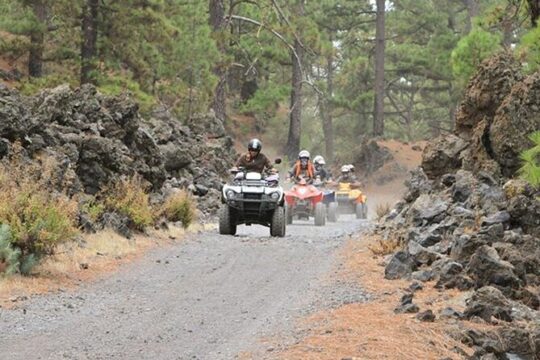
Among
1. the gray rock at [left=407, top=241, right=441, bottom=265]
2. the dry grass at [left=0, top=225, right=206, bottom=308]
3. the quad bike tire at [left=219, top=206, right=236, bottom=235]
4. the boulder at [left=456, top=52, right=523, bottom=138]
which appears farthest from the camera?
the quad bike tire at [left=219, top=206, right=236, bottom=235]

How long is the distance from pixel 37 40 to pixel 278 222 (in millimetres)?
11717

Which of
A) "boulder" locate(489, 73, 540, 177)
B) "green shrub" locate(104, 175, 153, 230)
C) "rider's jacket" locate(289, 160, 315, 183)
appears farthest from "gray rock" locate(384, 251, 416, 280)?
"rider's jacket" locate(289, 160, 315, 183)

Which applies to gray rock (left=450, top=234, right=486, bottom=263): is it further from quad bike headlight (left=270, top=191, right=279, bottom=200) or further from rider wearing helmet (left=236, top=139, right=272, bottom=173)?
rider wearing helmet (left=236, top=139, right=272, bottom=173)

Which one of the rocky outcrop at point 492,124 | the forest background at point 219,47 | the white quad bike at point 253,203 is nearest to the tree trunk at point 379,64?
the forest background at point 219,47

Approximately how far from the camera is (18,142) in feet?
41.4

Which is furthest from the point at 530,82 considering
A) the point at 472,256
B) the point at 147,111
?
the point at 147,111

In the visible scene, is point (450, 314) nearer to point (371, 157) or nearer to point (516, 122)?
point (516, 122)

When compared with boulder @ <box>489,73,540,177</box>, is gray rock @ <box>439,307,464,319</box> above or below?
below

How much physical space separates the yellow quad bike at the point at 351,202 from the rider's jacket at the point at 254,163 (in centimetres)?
913

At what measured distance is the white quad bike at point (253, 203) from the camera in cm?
1709

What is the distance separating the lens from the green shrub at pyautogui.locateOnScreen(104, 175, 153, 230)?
14992 millimetres

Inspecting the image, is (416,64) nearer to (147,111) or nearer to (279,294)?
(147,111)

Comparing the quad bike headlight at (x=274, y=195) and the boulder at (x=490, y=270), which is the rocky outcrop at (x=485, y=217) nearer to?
the boulder at (x=490, y=270)

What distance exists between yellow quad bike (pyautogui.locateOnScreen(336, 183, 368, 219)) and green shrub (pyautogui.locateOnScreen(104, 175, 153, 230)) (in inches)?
486
